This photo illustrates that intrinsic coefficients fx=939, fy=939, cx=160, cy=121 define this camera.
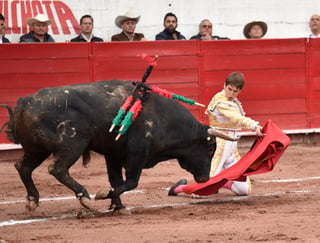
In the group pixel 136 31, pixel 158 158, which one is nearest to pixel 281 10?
pixel 136 31

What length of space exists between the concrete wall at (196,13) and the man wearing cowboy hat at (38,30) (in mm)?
477

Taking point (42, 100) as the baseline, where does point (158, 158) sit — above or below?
below

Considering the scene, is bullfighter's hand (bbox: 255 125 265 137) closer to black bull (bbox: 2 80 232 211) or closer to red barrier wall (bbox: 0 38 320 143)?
black bull (bbox: 2 80 232 211)

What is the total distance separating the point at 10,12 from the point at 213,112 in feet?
15.1

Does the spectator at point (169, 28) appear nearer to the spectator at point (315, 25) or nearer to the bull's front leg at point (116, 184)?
the spectator at point (315, 25)

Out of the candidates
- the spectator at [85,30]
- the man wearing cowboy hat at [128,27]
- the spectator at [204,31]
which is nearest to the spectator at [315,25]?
the spectator at [204,31]

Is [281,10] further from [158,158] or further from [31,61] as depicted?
[158,158]

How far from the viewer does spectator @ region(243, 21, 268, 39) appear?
12.6 metres

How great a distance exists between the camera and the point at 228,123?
8.09 meters

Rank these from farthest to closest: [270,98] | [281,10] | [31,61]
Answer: [281,10] → [270,98] → [31,61]

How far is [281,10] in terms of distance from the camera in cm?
1316

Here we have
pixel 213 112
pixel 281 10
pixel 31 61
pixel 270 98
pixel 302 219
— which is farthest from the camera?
pixel 281 10

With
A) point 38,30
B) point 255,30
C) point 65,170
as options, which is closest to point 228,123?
point 65,170

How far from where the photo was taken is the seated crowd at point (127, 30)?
11297 millimetres
